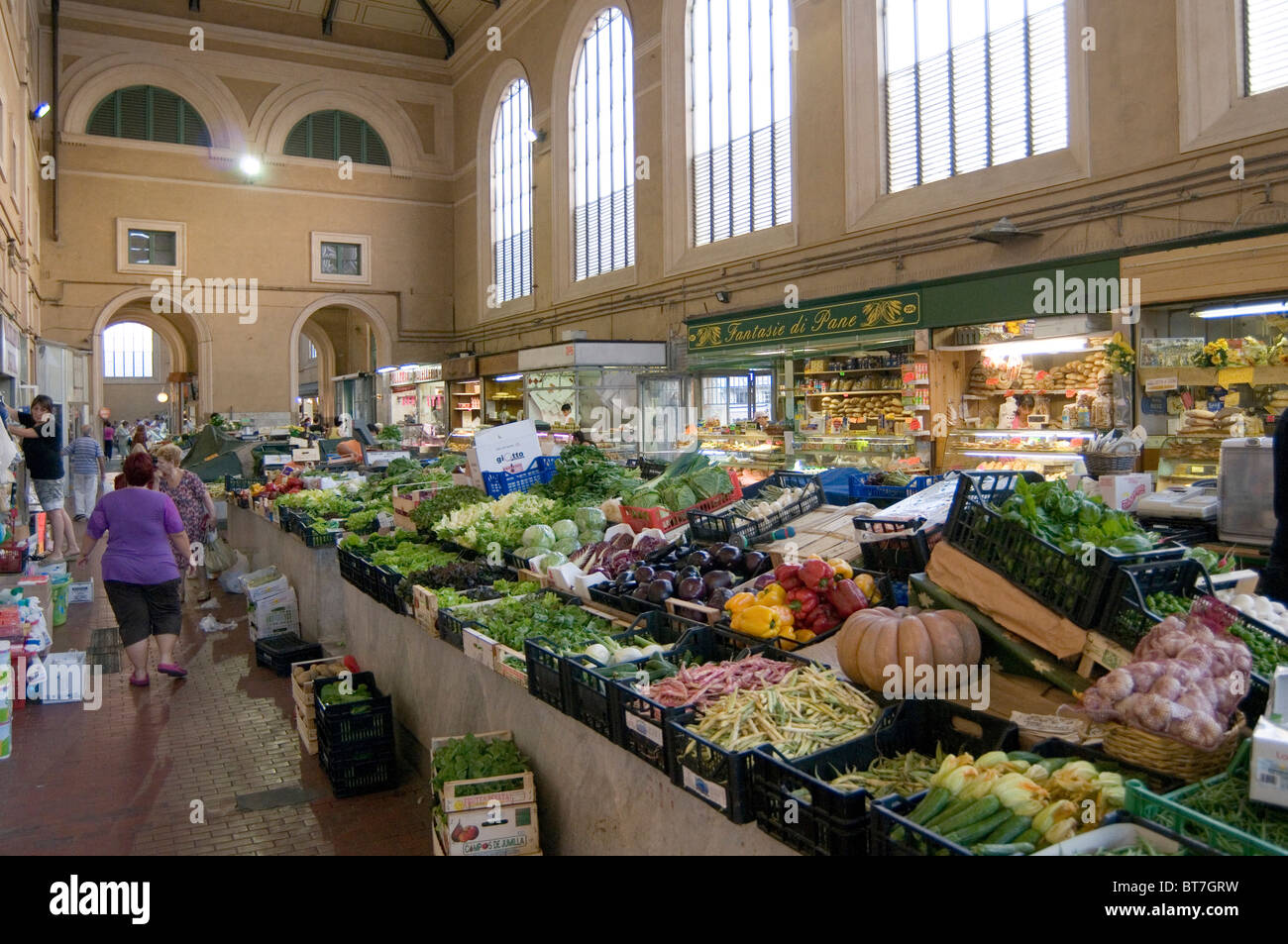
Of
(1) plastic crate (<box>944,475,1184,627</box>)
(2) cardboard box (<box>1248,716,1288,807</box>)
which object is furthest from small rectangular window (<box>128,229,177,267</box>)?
(2) cardboard box (<box>1248,716,1288,807</box>)

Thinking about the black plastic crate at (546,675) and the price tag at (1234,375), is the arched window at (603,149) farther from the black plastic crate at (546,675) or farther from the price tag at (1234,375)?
the black plastic crate at (546,675)

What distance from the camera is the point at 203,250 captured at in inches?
888

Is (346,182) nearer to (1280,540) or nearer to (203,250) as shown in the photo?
(203,250)

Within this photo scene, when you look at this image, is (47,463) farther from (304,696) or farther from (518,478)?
(304,696)

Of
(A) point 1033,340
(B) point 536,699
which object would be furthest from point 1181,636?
(A) point 1033,340

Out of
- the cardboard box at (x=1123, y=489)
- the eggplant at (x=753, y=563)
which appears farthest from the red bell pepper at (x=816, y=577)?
the cardboard box at (x=1123, y=489)

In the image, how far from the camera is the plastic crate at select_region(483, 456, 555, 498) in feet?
23.0

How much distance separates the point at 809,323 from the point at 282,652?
8.27m

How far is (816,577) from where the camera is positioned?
11.8 feet

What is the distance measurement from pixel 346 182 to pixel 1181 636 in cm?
2456

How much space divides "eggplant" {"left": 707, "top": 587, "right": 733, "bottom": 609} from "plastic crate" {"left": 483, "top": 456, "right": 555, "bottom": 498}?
10.8ft

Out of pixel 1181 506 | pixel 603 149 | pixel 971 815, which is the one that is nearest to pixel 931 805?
pixel 971 815

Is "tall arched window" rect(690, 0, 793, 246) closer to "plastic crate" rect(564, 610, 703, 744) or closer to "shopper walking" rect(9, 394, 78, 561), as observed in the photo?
"shopper walking" rect(9, 394, 78, 561)

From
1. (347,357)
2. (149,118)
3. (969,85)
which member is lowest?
(347,357)
